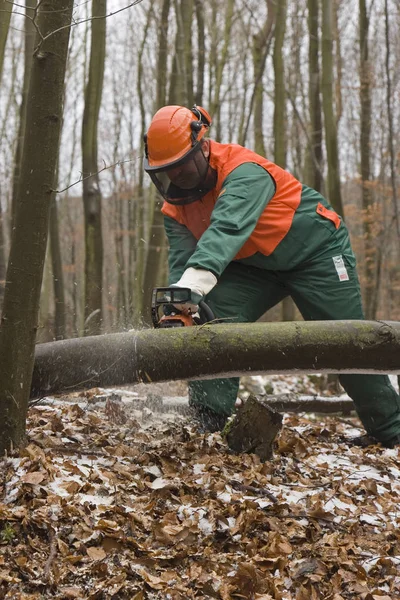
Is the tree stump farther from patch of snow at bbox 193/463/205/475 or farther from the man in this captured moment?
the man

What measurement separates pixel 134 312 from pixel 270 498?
7751 mm

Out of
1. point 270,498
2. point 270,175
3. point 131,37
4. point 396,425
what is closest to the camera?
point 270,498

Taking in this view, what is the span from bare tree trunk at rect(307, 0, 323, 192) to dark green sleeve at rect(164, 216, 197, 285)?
479cm

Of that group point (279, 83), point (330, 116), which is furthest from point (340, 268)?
point (279, 83)

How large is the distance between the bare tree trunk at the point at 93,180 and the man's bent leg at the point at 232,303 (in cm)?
336

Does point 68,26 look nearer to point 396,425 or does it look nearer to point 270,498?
point 270,498

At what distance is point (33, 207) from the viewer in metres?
2.92

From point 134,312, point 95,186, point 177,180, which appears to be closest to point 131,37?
point 134,312

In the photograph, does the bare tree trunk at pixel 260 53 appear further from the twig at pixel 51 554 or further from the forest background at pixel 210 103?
the twig at pixel 51 554

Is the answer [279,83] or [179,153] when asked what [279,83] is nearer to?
[279,83]

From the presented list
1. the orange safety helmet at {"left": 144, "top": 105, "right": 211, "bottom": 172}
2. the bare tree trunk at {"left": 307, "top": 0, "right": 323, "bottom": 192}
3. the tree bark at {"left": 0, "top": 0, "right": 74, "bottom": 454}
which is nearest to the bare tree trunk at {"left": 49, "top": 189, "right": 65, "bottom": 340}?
the bare tree trunk at {"left": 307, "top": 0, "right": 323, "bottom": 192}

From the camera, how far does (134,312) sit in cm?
1069

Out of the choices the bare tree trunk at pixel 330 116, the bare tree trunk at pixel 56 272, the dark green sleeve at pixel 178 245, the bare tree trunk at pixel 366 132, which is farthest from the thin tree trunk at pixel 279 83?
the dark green sleeve at pixel 178 245

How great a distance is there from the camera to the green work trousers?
4.22 metres
